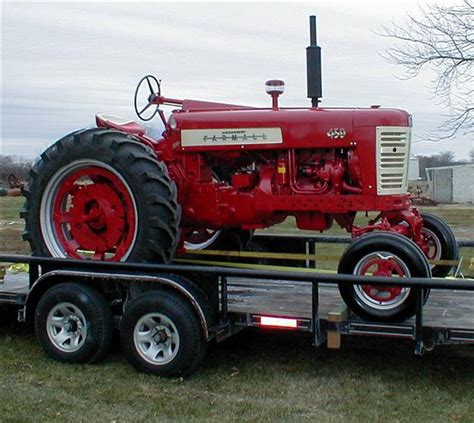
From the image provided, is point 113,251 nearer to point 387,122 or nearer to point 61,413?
point 61,413

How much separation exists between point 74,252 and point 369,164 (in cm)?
271

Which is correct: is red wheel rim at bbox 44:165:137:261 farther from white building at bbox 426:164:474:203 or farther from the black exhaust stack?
white building at bbox 426:164:474:203

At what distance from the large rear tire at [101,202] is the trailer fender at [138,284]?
14.6 inches

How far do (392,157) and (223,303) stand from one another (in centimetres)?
193

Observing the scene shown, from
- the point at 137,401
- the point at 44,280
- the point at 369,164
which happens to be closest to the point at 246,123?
the point at 369,164

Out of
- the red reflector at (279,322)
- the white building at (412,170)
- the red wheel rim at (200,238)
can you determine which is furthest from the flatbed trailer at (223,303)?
the red wheel rim at (200,238)

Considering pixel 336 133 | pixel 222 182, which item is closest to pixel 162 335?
pixel 222 182

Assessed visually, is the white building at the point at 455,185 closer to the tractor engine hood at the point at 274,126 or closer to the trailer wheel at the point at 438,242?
the trailer wheel at the point at 438,242

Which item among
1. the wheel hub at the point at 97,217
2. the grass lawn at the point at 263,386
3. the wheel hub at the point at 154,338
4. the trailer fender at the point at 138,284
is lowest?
the grass lawn at the point at 263,386

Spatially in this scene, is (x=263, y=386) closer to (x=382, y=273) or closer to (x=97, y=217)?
(x=382, y=273)

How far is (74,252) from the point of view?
625 centimetres

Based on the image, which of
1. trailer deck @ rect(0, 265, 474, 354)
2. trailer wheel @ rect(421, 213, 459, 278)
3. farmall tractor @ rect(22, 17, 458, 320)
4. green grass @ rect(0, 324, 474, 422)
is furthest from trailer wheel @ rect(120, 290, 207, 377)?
trailer wheel @ rect(421, 213, 459, 278)

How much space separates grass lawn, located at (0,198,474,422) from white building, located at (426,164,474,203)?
28427 millimetres

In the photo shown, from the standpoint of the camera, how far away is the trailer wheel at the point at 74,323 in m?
5.49
